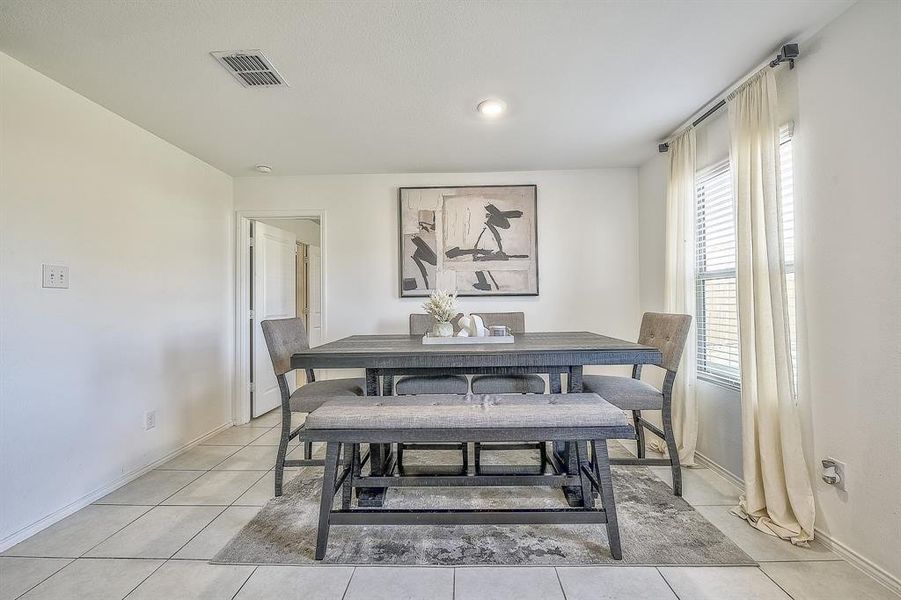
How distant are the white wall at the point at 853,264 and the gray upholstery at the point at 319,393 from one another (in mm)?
2301

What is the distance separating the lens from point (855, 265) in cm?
157

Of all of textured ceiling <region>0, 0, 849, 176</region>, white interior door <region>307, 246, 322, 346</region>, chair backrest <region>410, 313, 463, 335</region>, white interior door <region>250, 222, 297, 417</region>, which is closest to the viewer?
textured ceiling <region>0, 0, 849, 176</region>

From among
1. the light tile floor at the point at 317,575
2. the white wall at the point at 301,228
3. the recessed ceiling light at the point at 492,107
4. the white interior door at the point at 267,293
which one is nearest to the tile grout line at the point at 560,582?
the light tile floor at the point at 317,575

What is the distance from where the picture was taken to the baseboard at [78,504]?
1802mm

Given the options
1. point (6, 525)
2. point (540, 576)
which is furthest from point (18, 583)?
point (540, 576)

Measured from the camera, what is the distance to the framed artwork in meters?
3.49

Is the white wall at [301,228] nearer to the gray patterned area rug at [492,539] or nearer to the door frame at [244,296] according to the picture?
the door frame at [244,296]

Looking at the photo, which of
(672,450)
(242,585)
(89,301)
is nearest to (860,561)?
(672,450)

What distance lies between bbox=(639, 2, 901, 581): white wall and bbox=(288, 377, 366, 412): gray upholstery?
2.30 meters

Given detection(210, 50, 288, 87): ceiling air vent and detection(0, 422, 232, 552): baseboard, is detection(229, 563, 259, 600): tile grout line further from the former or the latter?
detection(210, 50, 288, 87): ceiling air vent

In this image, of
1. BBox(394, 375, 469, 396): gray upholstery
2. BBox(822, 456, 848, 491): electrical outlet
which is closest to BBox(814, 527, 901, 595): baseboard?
BBox(822, 456, 848, 491): electrical outlet

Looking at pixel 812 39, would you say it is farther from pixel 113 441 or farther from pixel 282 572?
pixel 113 441

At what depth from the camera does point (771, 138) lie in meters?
1.86

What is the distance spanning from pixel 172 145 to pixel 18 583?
2.67 meters
